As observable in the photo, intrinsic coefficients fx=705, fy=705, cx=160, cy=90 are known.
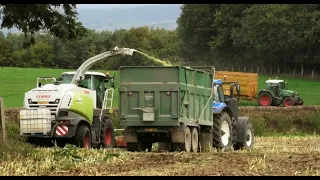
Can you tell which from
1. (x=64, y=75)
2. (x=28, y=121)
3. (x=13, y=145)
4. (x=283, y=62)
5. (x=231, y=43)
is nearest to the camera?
(x=13, y=145)

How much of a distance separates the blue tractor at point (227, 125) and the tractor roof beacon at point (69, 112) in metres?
3.71

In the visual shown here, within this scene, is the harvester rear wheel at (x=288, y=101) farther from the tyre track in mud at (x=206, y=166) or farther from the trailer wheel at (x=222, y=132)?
the tyre track in mud at (x=206, y=166)

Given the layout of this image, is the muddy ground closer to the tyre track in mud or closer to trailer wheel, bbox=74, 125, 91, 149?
the tyre track in mud

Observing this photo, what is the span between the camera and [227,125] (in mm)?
21750

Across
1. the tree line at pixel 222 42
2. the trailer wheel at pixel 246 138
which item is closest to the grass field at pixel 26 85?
the tree line at pixel 222 42

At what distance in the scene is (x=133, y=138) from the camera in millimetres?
19531

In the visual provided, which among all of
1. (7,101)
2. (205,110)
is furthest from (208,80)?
(7,101)

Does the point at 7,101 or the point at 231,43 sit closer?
the point at 7,101

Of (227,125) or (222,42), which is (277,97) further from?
(222,42)

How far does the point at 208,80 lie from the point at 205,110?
0.92m

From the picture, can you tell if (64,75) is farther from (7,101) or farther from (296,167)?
(7,101)

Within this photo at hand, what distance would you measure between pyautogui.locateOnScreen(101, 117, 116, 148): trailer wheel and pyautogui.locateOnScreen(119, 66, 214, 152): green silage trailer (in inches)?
129

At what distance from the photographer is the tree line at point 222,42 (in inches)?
2714

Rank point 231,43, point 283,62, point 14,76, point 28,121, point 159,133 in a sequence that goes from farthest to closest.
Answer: point 231,43
point 283,62
point 14,76
point 28,121
point 159,133
